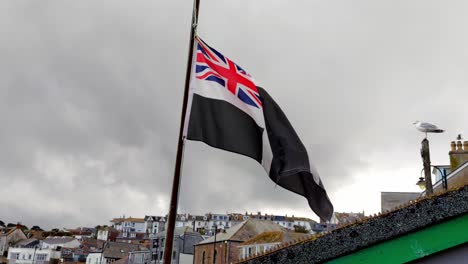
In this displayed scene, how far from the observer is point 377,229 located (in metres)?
5.04

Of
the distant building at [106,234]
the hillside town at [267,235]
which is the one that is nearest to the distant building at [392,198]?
the hillside town at [267,235]

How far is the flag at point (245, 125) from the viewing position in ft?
20.0

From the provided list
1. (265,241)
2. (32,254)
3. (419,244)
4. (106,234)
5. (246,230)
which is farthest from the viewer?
(106,234)

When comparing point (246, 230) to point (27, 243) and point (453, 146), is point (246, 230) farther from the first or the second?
point (27, 243)

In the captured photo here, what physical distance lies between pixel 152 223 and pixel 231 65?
178m

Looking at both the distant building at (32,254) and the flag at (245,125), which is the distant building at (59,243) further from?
the flag at (245,125)

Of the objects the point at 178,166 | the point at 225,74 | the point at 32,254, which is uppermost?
the point at 32,254

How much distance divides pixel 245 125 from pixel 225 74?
2.51ft

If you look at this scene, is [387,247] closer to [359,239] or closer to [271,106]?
[359,239]

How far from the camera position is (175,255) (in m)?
80.4

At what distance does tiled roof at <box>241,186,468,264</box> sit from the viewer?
493 centimetres

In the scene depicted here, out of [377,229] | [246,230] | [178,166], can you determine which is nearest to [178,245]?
[246,230]

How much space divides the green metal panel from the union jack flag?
8.11 feet

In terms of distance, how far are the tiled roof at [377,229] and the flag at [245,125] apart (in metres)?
1.12
